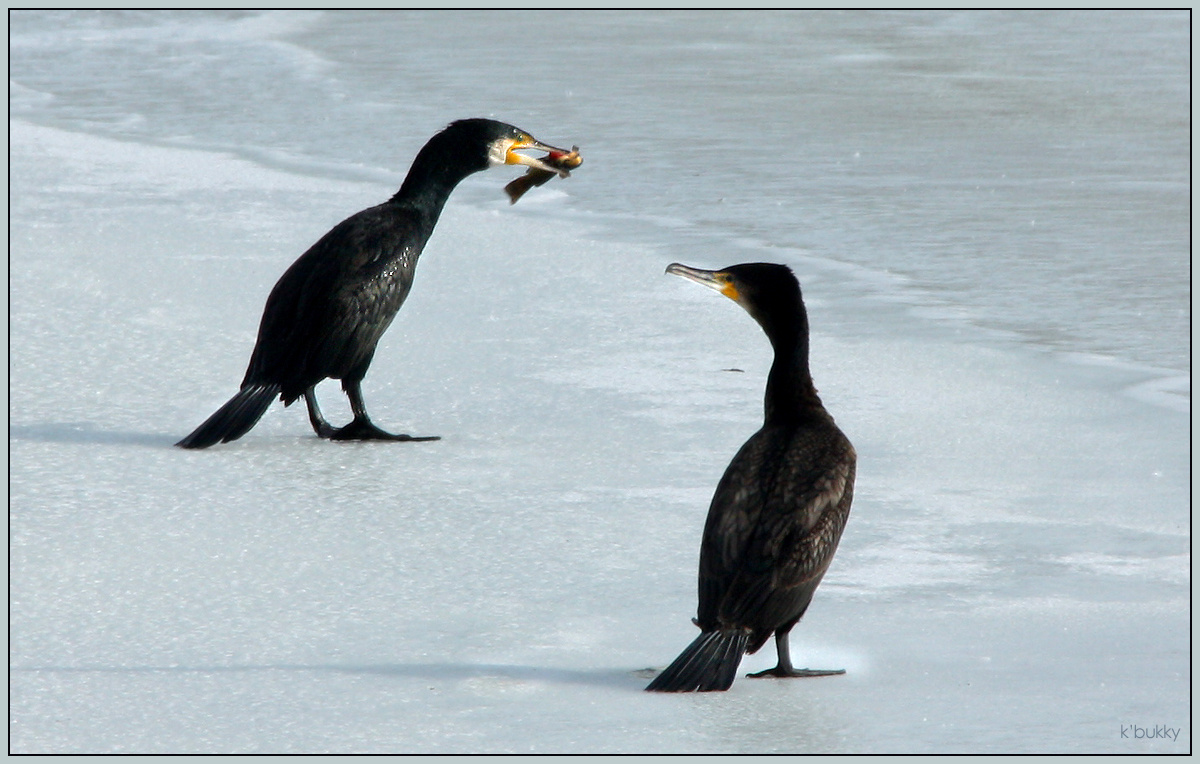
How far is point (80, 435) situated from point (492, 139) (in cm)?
150

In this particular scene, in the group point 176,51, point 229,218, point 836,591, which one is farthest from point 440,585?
point 176,51

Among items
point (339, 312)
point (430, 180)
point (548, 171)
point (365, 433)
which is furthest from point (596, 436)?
point (548, 171)

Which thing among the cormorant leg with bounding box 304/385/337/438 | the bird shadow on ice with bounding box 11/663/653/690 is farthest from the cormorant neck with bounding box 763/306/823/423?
the cormorant leg with bounding box 304/385/337/438

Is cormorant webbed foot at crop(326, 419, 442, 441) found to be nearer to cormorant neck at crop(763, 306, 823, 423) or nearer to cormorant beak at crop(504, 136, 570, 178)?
cormorant beak at crop(504, 136, 570, 178)

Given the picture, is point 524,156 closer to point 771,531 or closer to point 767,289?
point 767,289

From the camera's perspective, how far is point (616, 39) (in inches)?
622

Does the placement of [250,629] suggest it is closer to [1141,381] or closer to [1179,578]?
[1179,578]

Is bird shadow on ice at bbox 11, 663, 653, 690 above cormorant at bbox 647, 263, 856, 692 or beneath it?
beneath

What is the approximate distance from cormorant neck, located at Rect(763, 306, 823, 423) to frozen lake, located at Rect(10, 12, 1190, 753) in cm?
41

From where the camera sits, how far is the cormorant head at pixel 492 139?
540 cm

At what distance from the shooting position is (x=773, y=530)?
11.0 ft

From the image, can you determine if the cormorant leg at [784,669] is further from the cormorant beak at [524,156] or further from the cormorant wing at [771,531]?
the cormorant beak at [524,156]

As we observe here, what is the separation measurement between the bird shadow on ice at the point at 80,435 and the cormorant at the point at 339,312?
0.15m

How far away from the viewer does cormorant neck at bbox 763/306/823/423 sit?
373 cm
